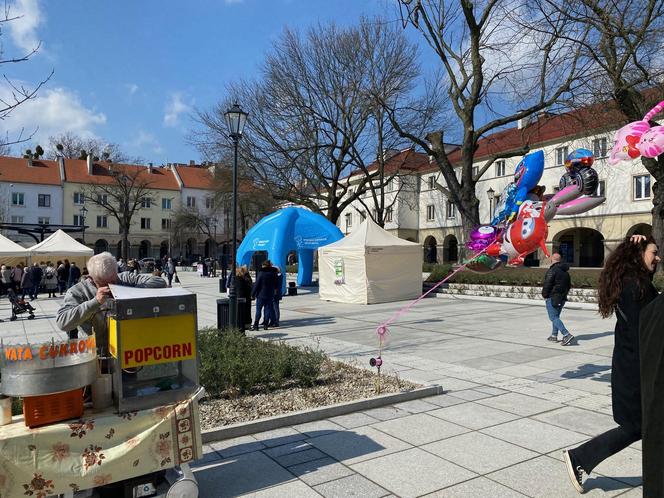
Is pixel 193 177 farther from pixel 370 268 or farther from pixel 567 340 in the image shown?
pixel 567 340

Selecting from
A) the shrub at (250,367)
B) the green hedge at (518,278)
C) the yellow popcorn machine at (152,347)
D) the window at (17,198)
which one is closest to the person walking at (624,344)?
the yellow popcorn machine at (152,347)

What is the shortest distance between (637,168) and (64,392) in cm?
4252

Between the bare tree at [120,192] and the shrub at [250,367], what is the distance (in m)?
45.2

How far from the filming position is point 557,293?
1012 centimetres

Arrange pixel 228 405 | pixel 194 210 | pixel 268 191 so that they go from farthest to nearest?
1. pixel 194 210
2. pixel 268 191
3. pixel 228 405

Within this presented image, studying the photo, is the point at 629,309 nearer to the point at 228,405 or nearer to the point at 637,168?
the point at 228,405

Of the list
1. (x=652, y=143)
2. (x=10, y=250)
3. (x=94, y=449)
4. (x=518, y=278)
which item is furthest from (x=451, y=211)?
(x=94, y=449)

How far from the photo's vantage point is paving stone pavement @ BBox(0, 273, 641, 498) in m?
3.93

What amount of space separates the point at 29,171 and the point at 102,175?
8422 mm

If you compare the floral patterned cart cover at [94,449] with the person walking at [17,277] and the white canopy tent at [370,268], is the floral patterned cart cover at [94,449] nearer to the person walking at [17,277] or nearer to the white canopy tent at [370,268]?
the white canopy tent at [370,268]

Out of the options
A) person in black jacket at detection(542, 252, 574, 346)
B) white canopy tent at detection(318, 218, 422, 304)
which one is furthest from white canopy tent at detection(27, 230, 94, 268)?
person in black jacket at detection(542, 252, 574, 346)

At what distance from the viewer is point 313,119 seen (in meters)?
29.0

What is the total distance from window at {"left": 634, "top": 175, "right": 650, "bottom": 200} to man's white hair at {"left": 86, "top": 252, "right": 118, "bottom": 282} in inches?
1622

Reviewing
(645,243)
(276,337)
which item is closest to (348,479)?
(645,243)
